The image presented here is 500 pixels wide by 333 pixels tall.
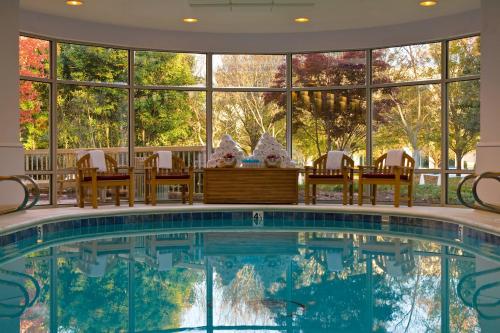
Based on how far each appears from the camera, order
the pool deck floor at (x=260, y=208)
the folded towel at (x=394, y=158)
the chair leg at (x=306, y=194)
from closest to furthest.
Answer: the pool deck floor at (x=260, y=208) < the folded towel at (x=394, y=158) < the chair leg at (x=306, y=194)

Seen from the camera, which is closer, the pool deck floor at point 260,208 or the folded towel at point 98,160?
the pool deck floor at point 260,208

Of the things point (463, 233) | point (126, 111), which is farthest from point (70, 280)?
point (126, 111)

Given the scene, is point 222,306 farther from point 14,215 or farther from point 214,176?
point 214,176

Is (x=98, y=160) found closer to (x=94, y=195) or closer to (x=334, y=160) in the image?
(x=94, y=195)

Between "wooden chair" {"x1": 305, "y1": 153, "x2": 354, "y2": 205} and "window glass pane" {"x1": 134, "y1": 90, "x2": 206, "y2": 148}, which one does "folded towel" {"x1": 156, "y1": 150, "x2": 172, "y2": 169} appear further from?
"wooden chair" {"x1": 305, "y1": 153, "x2": 354, "y2": 205}

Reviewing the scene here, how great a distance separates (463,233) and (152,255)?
405 centimetres

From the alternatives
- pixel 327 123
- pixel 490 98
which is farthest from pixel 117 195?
pixel 490 98

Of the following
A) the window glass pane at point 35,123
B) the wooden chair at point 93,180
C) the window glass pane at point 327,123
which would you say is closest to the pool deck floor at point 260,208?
the wooden chair at point 93,180

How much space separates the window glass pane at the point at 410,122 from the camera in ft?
36.4

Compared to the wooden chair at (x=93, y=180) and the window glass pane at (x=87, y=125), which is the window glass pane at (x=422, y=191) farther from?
the window glass pane at (x=87, y=125)

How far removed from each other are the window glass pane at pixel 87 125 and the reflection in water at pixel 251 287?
3514 millimetres

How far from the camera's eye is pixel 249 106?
12242mm

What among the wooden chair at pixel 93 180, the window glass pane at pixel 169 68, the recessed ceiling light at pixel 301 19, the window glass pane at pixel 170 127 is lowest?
the wooden chair at pixel 93 180

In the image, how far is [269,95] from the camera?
12203mm
